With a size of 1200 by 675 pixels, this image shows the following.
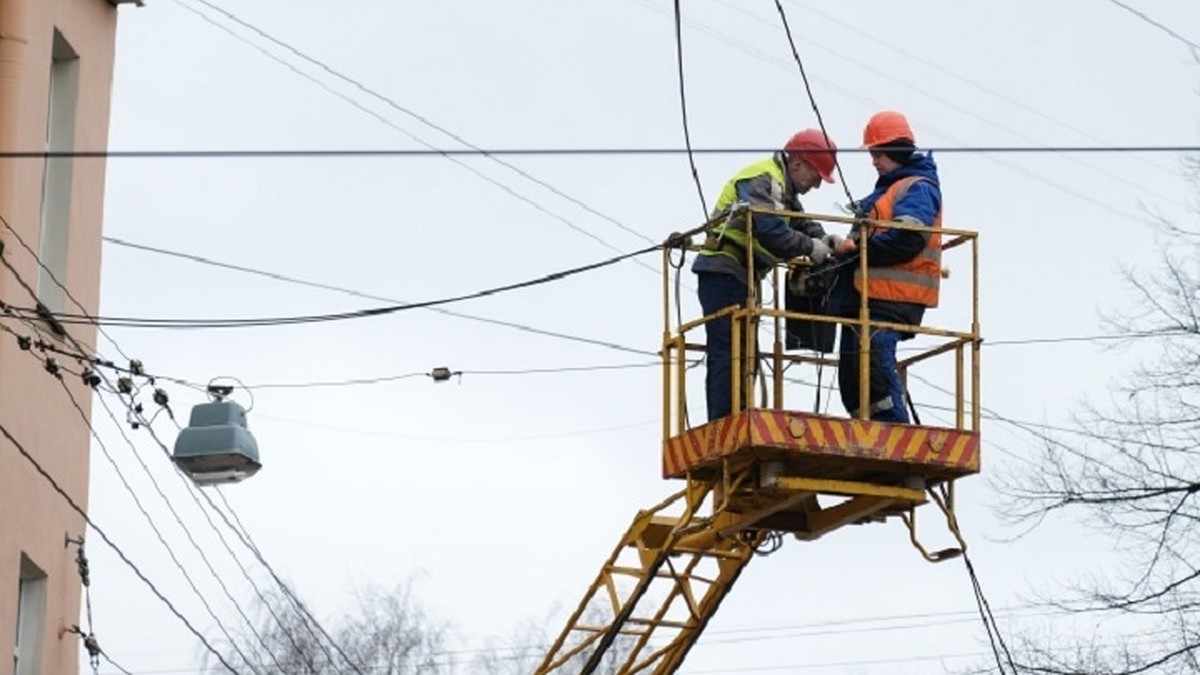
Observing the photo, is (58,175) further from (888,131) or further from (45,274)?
(888,131)

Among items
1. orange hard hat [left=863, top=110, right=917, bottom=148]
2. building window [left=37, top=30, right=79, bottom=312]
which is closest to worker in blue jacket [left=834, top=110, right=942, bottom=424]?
orange hard hat [left=863, top=110, right=917, bottom=148]

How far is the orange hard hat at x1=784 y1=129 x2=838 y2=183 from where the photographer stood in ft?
64.2

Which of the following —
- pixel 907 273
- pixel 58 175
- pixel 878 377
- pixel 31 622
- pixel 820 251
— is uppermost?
pixel 58 175

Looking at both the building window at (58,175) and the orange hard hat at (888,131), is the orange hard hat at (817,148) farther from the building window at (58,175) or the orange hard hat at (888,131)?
the building window at (58,175)

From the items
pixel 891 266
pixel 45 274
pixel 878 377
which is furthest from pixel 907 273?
pixel 45 274

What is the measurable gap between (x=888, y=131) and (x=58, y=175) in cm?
614

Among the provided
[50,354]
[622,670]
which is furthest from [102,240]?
[622,670]

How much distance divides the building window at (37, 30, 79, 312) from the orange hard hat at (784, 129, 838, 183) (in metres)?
5.51

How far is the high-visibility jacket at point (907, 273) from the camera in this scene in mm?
19328

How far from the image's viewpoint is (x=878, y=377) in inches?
751

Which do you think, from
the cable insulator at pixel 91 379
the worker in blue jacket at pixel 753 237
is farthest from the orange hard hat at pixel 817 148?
the cable insulator at pixel 91 379

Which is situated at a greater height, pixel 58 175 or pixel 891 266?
pixel 58 175

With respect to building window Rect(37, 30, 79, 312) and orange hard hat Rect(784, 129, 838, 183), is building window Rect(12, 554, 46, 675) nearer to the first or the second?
building window Rect(37, 30, 79, 312)

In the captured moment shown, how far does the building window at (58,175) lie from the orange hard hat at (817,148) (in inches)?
217
